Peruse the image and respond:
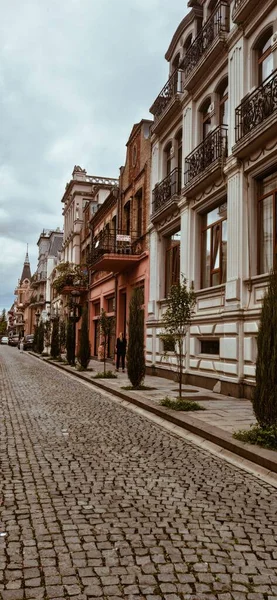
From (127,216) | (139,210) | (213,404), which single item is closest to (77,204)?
(127,216)

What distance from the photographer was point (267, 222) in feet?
41.2

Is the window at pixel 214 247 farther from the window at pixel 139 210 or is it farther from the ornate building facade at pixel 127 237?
the window at pixel 139 210

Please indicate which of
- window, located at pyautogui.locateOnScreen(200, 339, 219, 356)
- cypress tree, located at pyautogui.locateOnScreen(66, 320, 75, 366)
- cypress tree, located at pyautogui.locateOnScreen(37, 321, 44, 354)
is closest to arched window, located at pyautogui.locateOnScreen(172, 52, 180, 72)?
window, located at pyautogui.locateOnScreen(200, 339, 219, 356)

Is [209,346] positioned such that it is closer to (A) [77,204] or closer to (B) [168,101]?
(B) [168,101]

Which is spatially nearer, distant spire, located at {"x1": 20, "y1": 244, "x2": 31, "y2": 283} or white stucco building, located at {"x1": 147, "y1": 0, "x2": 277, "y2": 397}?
white stucco building, located at {"x1": 147, "y1": 0, "x2": 277, "y2": 397}

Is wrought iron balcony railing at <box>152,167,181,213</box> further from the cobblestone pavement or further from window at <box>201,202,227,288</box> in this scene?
the cobblestone pavement

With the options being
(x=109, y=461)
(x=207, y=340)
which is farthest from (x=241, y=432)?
(x=207, y=340)

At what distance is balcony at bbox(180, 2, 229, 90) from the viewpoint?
48.0 ft

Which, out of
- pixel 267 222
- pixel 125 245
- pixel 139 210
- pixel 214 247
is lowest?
pixel 214 247

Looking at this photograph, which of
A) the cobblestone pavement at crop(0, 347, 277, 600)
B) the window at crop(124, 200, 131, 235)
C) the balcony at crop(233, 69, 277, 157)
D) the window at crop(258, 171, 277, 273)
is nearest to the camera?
the cobblestone pavement at crop(0, 347, 277, 600)

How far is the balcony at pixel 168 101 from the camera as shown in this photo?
18.4 m

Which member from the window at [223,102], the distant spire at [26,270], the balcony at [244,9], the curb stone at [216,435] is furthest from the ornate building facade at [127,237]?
the distant spire at [26,270]

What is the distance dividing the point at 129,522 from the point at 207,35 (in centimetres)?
1560

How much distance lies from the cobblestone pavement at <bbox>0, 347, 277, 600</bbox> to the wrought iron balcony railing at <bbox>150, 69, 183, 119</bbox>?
14.9 m
